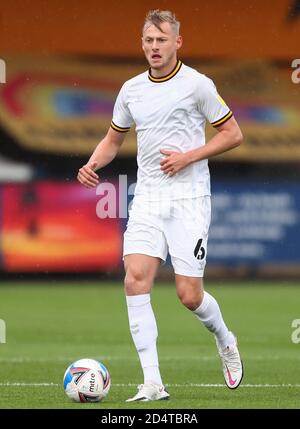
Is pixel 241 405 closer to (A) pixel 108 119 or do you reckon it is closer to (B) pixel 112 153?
(B) pixel 112 153

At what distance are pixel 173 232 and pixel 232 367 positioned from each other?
1.12m

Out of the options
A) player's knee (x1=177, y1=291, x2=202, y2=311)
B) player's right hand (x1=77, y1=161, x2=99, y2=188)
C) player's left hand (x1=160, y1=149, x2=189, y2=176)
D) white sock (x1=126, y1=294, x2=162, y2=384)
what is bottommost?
white sock (x1=126, y1=294, x2=162, y2=384)

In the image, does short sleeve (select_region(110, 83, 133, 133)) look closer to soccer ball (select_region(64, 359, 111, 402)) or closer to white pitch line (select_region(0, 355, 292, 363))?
soccer ball (select_region(64, 359, 111, 402))

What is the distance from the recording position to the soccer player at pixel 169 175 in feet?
27.0

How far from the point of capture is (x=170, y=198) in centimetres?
839

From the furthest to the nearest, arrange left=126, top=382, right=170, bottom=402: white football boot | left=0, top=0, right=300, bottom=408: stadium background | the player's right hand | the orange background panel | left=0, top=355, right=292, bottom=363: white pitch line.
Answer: the orange background panel < left=0, top=0, right=300, bottom=408: stadium background < left=0, top=355, right=292, bottom=363: white pitch line < the player's right hand < left=126, top=382, right=170, bottom=402: white football boot

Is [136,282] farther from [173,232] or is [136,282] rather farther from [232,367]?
[232,367]

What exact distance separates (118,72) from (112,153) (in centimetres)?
1333

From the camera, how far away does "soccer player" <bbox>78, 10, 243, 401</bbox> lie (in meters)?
8.23

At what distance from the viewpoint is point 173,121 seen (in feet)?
27.5

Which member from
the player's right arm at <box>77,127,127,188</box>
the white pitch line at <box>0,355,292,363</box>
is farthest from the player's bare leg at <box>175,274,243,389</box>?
the white pitch line at <box>0,355,292,363</box>

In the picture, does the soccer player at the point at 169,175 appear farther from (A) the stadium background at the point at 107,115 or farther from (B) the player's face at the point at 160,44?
(A) the stadium background at the point at 107,115

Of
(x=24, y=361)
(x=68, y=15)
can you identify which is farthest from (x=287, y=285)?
(x=24, y=361)

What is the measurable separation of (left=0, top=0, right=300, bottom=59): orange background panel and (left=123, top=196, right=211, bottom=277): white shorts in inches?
525
